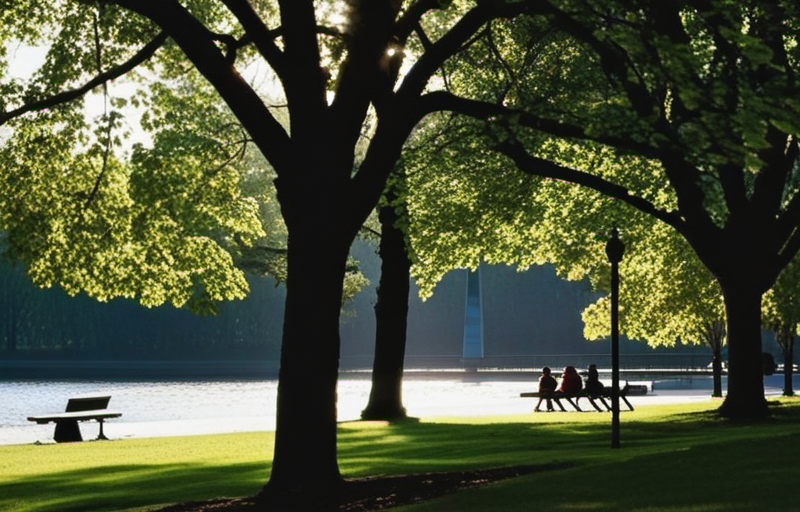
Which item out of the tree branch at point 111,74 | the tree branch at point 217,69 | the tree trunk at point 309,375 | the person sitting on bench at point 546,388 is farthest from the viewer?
the person sitting on bench at point 546,388

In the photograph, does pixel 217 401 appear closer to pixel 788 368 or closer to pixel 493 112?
pixel 788 368

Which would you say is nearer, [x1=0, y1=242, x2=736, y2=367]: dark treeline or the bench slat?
the bench slat

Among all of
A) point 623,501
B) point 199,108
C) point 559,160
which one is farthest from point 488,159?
point 623,501

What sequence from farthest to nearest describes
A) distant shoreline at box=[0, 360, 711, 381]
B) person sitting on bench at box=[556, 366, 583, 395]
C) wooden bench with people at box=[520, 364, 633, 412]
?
distant shoreline at box=[0, 360, 711, 381] < person sitting on bench at box=[556, 366, 583, 395] < wooden bench with people at box=[520, 364, 633, 412]

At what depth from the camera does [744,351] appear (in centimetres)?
2481

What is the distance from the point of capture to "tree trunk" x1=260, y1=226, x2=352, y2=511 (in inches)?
508

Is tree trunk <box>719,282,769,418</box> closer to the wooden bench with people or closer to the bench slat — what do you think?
the wooden bench with people

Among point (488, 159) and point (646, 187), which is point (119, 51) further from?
point (646, 187)

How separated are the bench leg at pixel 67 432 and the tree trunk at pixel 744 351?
518 inches

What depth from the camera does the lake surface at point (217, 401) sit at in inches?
1143

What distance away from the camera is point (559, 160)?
26234 millimetres

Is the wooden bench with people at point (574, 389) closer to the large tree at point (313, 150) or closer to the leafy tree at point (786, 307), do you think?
the leafy tree at point (786, 307)

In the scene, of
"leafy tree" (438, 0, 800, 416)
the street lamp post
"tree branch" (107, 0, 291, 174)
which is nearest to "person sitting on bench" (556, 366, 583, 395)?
"leafy tree" (438, 0, 800, 416)

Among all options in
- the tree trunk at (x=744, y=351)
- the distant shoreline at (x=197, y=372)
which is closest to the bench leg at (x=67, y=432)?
the tree trunk at (x=744, y=351)
